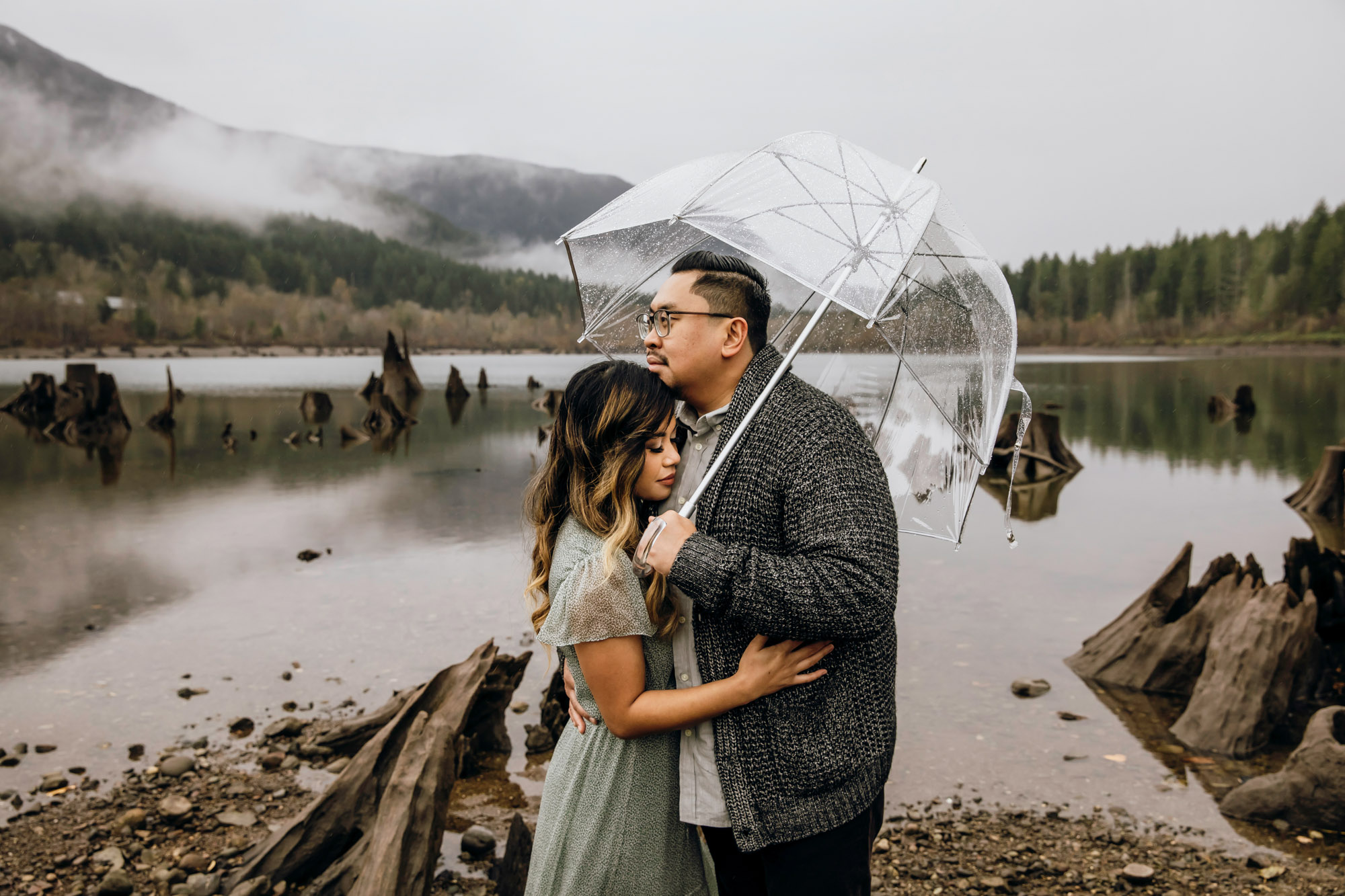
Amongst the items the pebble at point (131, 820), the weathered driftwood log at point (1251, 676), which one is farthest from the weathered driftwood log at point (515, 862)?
the weathered driftwood log at point (1251, 676)

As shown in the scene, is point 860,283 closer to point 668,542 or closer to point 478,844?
point 668,542

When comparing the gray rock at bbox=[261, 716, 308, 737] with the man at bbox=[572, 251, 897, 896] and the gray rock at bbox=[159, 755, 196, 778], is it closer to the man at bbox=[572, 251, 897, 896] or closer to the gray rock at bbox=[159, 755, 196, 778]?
the gray rock at bbox=[159, 755, 196, 778]

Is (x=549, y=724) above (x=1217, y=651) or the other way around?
the other way around

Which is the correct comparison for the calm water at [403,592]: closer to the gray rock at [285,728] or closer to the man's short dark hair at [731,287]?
the gray rock at [285,728]

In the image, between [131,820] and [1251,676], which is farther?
[1251,676]

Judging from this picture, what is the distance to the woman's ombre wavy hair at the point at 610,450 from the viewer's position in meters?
2.12

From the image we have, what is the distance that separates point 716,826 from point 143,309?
151m

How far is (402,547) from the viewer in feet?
35.0

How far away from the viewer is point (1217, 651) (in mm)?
5504

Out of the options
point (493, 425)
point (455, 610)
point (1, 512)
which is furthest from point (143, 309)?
point (455, 610)

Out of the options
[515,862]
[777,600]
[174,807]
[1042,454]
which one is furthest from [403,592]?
[1042,454]

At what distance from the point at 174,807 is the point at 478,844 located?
161 cm

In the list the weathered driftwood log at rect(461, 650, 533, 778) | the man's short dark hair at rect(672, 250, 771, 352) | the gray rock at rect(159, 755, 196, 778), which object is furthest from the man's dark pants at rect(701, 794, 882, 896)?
the gray rock at rect(159, 755, 196, 778)

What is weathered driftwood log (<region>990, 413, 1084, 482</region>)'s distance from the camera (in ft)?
57.0
